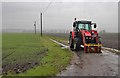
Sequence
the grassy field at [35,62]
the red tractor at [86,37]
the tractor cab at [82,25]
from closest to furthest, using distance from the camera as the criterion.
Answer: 1. the grassy field at [35,62]
2. the red tractor at [86,37]
3. the tractor cab at [82,25]

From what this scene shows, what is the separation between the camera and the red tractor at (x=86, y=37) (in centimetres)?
2150

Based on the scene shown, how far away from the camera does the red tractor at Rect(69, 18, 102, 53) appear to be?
21.5 m

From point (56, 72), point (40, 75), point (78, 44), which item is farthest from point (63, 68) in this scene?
point (78, 44)

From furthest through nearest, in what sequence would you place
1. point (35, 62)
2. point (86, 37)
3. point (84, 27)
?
1. point (84, 27)
2. point (86, 37)
3. point (35, 62)

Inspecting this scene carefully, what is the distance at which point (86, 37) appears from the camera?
878 inches

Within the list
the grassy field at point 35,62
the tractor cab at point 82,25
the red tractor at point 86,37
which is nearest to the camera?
the grassy field at point 35,62

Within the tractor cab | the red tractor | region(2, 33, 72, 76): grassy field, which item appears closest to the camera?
region(2, 33, 72, 76): grassy field

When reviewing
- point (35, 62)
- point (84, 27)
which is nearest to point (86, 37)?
point (84, 27)

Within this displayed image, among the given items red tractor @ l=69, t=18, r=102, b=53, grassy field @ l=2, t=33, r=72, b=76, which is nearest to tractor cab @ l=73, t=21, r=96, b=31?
red tractor @ l=69, t=18, r=102, b=53

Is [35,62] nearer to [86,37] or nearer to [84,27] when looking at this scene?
[86,37]

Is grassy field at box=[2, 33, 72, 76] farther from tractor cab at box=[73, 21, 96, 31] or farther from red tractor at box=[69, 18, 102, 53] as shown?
tractor cab at box=[73, 21, 96, 31]

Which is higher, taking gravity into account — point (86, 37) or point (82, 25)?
point (82, 25)

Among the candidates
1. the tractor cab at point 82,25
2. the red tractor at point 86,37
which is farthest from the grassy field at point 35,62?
the tractor cab at point 82,25

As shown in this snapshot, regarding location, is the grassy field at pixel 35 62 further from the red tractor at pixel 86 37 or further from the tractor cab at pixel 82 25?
the tractor cab at pixel 82 25
